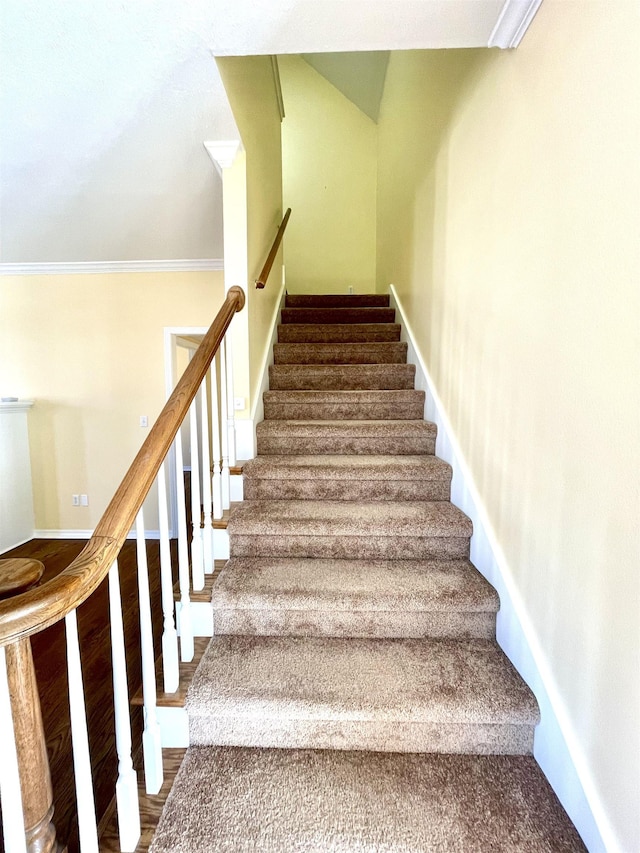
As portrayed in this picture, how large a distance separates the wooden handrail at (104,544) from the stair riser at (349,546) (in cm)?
72

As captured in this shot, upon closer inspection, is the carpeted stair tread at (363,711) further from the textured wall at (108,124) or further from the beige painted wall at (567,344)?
the textured wall at (108,124)

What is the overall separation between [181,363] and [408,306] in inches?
119

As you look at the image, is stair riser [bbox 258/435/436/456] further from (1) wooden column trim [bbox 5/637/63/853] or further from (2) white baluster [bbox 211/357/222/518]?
(1) wooden column trim [bbox 5/637/63/853]

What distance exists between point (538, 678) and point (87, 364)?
149 inches

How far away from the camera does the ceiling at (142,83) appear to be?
4.24 feet

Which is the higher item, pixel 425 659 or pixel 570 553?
pixel 570 553

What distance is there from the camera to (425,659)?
4.43 feet

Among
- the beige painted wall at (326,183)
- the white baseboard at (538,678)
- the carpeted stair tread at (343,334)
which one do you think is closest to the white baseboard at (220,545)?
the white baseboard at (538,678)

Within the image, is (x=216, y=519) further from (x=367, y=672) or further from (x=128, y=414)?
(x=128, y=414)

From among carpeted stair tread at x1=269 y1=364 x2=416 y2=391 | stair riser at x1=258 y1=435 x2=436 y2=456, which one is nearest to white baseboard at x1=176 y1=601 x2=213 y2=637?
stair riser at x1=258 y1=435 x2=436 y2=456

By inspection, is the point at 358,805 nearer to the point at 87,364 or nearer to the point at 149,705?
the point at 149,705

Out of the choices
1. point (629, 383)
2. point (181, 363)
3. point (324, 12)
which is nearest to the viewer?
point (629, 383)

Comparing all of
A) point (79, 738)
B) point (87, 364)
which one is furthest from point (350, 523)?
point (87, 364)

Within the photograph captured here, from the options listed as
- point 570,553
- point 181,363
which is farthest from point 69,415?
point 570,553
